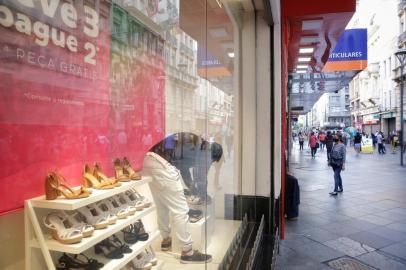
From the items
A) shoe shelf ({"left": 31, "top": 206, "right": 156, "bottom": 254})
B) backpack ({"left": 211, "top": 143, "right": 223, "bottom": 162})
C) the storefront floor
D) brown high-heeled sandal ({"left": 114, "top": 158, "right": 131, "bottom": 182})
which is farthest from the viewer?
backpack ({"left": 211, "top": 143, "right": 223, "bottom": 162})

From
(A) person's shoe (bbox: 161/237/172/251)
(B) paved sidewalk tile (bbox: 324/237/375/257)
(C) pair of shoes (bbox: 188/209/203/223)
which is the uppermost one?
(C) pair of shoes (bbox: 188/209/203/223)

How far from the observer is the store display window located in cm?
161

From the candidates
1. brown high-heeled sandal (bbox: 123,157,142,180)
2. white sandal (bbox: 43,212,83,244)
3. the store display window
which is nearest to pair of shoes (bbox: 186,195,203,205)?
the store display window

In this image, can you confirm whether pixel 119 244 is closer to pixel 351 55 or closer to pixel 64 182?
pixel 64 182

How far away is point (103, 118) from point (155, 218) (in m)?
1.01

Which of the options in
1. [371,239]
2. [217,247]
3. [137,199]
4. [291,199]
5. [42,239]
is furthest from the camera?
[291,199]

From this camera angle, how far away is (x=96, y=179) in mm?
2037

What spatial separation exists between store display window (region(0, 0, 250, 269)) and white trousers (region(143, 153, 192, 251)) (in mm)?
10

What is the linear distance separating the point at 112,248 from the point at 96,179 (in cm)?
42

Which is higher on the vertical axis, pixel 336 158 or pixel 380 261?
pixel 336 158

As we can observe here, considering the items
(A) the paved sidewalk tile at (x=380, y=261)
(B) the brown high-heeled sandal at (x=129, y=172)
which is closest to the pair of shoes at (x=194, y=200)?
(B) the brown high-heeled sandal at (x=129, y=172)

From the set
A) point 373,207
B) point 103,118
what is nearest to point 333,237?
point 373,207

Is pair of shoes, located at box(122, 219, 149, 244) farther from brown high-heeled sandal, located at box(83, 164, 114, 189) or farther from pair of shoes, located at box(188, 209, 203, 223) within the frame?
pair of shoes, located at box(188, 209, 203, 223)

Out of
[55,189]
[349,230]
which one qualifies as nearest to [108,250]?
[55,189]
